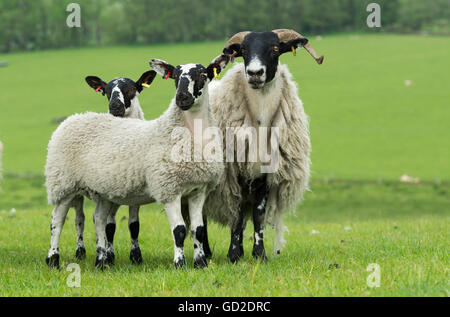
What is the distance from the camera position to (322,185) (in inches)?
1094

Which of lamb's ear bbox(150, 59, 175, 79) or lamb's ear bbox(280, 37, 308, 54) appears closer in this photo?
lamb's ear bbox(150, 59, 175, 79)

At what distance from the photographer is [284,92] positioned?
7.71 m

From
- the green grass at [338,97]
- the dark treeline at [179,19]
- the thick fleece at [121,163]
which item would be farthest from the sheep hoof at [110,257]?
the dark treeline at [179,19]

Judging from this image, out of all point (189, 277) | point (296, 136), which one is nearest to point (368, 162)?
point (296, 136)

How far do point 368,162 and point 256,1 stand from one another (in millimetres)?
45073

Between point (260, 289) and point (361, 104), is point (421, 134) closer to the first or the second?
point (361, 104)

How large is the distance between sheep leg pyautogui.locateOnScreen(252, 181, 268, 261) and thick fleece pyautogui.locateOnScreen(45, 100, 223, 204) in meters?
0.92

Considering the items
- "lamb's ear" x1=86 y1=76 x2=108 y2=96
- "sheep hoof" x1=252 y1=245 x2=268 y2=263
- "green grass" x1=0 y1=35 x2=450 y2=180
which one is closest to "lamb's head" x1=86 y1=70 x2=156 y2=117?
"lamb's ear" x1=86 y1=76 x2=108 y2=96

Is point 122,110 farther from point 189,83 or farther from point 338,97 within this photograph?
point 338,97

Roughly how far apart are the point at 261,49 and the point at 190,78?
38.6 inches

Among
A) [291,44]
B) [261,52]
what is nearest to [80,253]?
[261,52]

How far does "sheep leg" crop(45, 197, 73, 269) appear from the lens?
738 cm

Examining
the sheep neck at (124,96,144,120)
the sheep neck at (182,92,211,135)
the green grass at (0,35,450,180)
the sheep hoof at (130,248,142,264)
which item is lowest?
the green grass at (0,35,450,180)

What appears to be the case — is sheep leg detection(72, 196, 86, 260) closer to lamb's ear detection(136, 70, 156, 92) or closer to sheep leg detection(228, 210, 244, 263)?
lamb's ear detection(136, 70, 156, 92)
